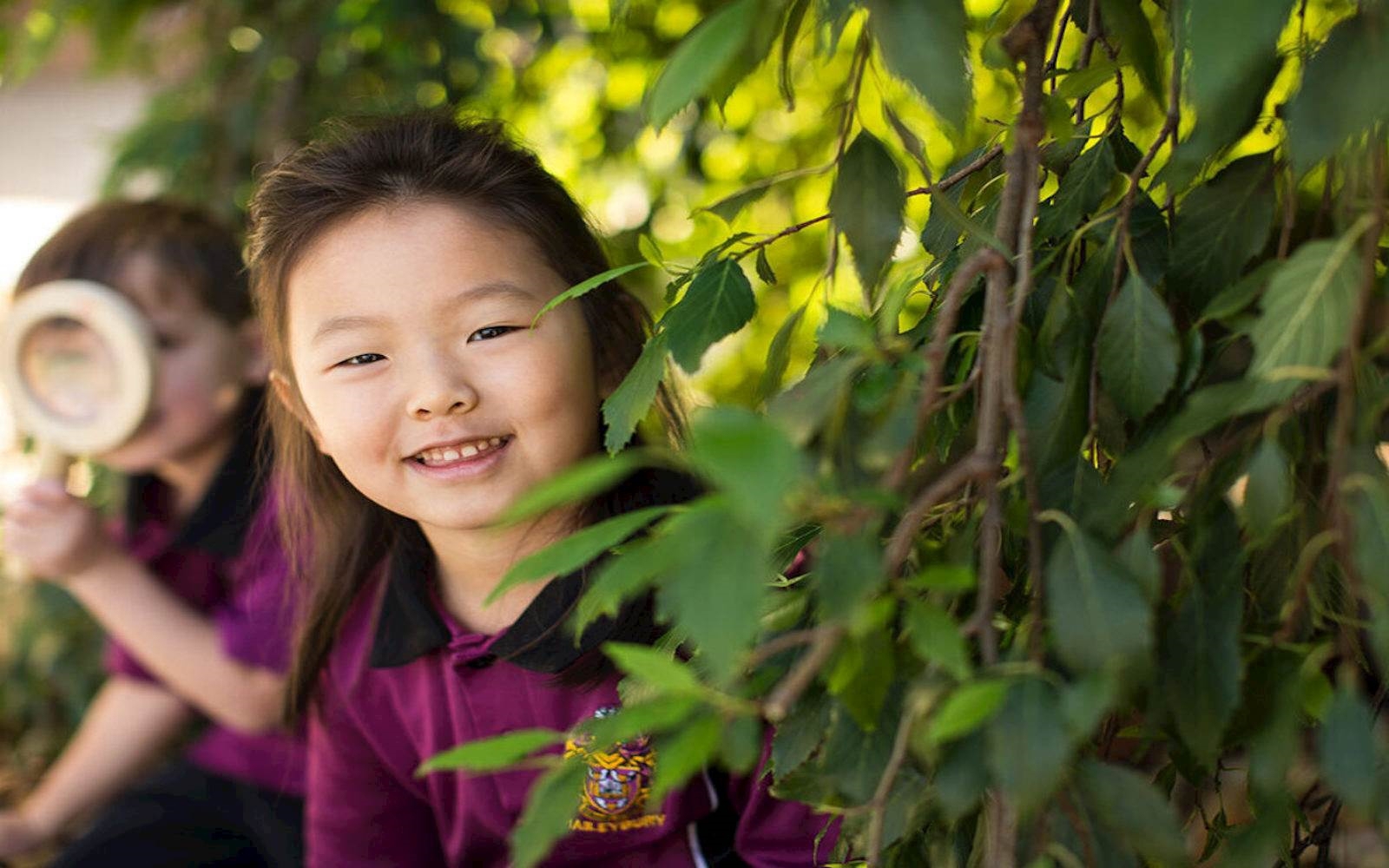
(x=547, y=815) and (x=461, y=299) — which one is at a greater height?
(x=461, y=299)

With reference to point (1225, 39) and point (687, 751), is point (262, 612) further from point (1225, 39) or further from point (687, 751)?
point (1225, 39)

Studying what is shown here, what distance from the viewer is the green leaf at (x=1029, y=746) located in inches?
22.3

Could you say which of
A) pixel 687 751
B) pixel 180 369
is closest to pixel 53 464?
pixel 180 369

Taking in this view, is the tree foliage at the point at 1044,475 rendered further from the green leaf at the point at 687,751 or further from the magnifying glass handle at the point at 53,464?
the magnifying glass handle at the point at 53,464

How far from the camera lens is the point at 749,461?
0.49 meters

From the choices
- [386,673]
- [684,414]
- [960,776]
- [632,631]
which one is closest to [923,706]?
[960,776]

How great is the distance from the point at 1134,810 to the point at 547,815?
26 cm

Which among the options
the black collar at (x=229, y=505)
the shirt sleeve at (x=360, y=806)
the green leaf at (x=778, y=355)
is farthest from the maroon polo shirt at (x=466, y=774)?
the black collar at (x=229, y=505)

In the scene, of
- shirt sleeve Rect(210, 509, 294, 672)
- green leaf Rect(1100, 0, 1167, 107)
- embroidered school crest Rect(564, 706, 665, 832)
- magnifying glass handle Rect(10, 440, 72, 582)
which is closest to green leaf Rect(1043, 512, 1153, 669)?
green leaf Rect(1100, 0, 1167, 107)

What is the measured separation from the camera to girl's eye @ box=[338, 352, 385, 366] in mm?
1172

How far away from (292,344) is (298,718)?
22.8 inches

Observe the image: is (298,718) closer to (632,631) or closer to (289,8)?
(632,631)

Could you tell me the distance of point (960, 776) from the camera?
2.06 feet

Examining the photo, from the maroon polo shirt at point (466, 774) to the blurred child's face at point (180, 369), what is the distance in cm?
55
